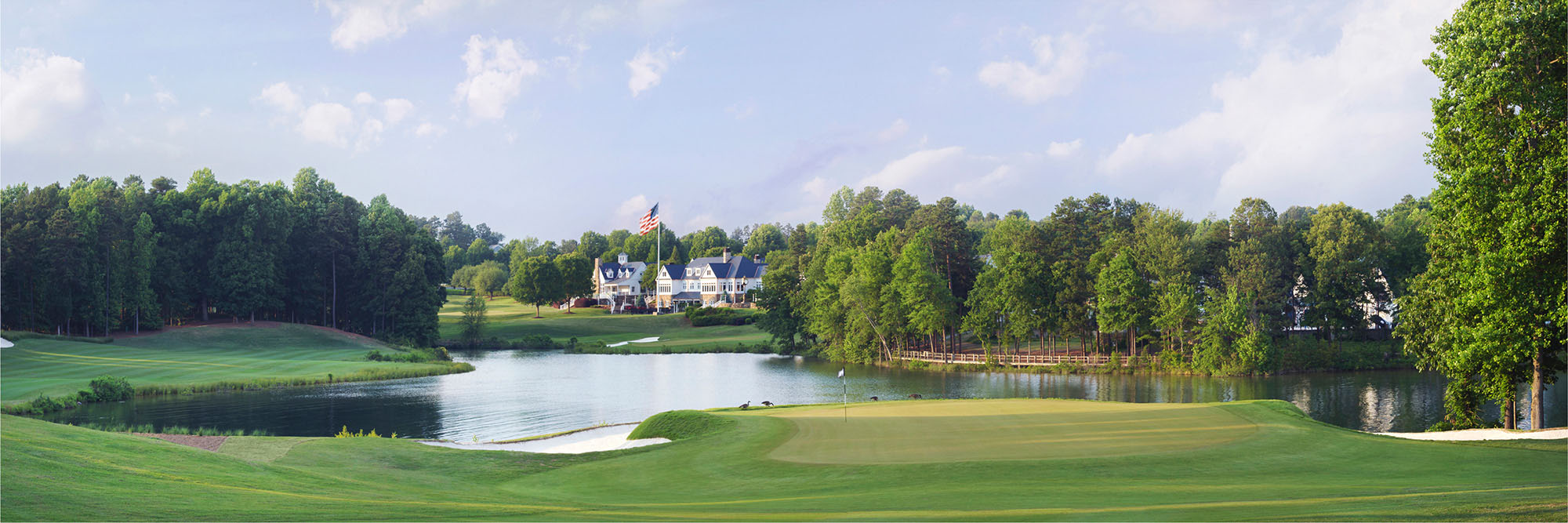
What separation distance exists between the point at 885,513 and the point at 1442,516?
7097 mm

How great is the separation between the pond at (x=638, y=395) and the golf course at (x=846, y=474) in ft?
41.3

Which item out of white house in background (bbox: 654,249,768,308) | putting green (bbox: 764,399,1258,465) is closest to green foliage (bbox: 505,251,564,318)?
white house in background (bbox: 654,249,768,308)

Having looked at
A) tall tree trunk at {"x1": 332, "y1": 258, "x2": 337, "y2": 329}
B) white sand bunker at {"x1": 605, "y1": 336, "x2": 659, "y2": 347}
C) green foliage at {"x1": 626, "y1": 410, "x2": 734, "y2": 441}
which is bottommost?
white sand bunker at {"x1": 605, "y1": 336, "x2": 659, "y2": 347}

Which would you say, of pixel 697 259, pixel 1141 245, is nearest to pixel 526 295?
pixel 697 259

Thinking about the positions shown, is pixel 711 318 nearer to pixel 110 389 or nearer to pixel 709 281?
pixel 709 281

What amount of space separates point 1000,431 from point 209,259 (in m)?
75.3

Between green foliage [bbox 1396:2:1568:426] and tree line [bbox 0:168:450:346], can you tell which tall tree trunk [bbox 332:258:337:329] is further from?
green foliage [bbox 1396:2:1568:426]

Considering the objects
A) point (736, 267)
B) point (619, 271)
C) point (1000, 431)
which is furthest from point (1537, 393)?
point (619, 271)

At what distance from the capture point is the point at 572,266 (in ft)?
413

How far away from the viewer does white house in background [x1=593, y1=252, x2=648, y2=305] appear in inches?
5620

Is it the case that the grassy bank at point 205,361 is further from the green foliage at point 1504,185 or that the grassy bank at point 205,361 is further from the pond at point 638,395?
the green foliage at point 1504,185

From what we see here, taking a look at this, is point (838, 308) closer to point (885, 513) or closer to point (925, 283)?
point (925, 283)

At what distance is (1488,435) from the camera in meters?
23.3

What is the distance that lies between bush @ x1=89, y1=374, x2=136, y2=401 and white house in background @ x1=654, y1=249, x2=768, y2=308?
3317 inches
